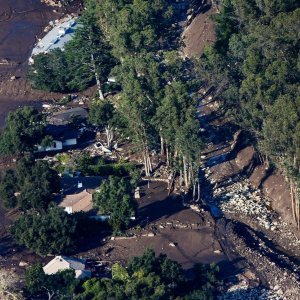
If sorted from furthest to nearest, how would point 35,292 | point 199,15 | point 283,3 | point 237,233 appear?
point 199,15, point 283,3, point 237,233, point 35,292

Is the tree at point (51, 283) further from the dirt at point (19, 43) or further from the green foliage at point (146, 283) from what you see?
the dirt at point (19, 43)

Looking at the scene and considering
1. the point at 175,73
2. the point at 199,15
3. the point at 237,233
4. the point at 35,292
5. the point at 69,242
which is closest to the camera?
the point at 35,292

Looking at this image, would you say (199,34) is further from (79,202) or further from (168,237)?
(168,237)

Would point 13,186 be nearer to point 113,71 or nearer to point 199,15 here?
point 113,71

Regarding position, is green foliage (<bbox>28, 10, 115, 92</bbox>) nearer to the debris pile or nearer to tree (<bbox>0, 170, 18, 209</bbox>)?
tree (<bbox>0, 170, 18, 209</bbox>)

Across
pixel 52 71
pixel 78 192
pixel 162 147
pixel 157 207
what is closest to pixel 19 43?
pixel 52 71

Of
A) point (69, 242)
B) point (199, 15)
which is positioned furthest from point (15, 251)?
point (199, 15)
